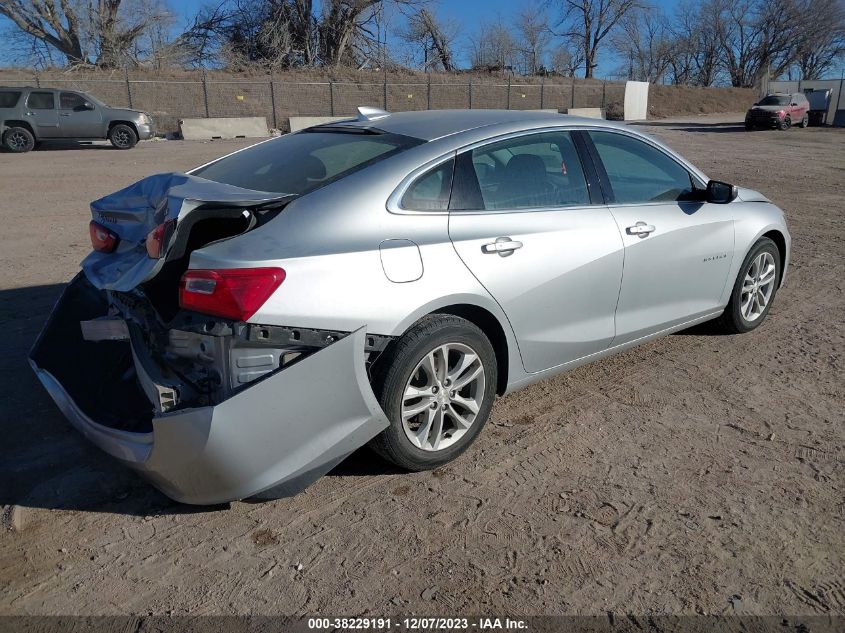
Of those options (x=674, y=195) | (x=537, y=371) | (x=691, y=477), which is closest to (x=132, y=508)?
(x=537, y=371)

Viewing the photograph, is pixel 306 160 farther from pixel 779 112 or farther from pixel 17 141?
pixel 779 112

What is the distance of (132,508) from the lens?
3.17 metres

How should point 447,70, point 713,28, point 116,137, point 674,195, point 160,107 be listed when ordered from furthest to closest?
point 713,28 < point 447,70 < point 160,107 < point 116,137 < point 674,195

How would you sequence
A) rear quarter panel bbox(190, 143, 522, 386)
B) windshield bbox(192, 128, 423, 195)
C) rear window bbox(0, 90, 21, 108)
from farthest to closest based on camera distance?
1. rear window bbox(0, 90, 21, 108)
2. windshield bbox(192, 128, 423, 195)
3. rear quarter panel bbox(190, 143, 522, 386)

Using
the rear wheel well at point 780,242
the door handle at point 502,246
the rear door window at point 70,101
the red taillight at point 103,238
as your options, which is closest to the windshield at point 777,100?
the rear door window at point 70,101

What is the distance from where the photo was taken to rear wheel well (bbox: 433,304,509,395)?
3459 millimetres

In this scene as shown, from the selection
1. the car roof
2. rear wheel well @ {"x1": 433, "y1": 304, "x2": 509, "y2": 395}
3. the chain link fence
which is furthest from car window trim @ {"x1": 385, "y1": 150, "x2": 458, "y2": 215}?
the chain link fence

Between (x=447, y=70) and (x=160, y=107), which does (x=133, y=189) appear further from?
(x=447, y=70)

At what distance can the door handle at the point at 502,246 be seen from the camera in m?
3.49

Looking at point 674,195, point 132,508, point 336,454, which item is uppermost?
point 674,195

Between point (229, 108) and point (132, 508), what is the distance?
38.8 meters

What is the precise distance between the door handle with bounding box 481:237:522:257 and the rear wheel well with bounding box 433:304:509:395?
290 millimetres

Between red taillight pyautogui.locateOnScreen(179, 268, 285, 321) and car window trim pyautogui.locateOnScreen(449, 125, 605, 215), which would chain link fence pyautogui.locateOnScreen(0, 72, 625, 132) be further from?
red taillight pyautogui.locateOnScreen(179, 268, 285, 321)

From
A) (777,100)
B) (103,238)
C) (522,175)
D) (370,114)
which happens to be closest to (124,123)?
(370,114)
